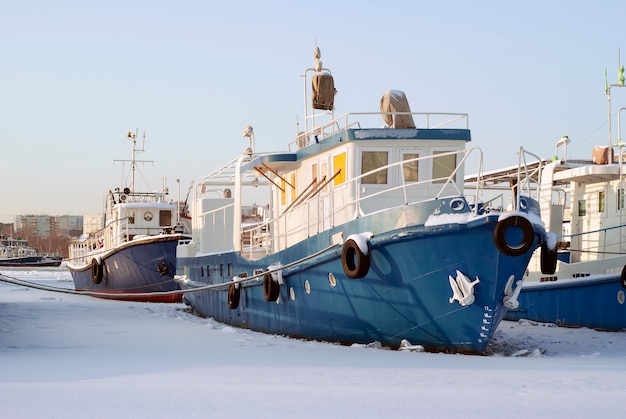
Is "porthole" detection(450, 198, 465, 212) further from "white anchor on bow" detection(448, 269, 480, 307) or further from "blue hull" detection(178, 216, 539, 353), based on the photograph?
"white anchor on bow" detection(448, 269, 480, 307)

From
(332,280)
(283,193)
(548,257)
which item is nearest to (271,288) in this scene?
(332,280)

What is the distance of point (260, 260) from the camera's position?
1554 centimetres

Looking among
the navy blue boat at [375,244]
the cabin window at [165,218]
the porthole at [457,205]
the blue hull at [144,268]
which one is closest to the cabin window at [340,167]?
the navy blue boat at [375,244]

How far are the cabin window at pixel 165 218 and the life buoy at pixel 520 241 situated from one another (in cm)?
2295

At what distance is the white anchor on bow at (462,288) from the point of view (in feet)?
36.5

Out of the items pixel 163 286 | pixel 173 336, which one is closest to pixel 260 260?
pixel 173 336

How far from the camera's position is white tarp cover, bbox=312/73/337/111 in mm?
16797

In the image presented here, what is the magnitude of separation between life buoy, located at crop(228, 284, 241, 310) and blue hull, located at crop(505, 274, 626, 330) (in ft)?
21.4

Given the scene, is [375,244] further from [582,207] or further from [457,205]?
[582,207]

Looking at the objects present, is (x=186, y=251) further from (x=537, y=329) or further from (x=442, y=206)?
(x=442, y=206)

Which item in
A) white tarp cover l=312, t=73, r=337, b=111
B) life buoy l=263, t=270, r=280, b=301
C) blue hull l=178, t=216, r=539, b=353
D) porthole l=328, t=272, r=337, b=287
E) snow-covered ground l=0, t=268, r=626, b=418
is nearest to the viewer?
snow-covered ground l=0, t=268, r=626, b=418

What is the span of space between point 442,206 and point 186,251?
1183 cm

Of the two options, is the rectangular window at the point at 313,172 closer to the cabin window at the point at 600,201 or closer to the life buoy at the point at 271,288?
the life buoy at the point at 271,288

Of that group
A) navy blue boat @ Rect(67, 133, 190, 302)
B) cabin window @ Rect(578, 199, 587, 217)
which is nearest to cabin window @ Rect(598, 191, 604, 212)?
cabin window @ Rect(578, 199, 587, 217)
